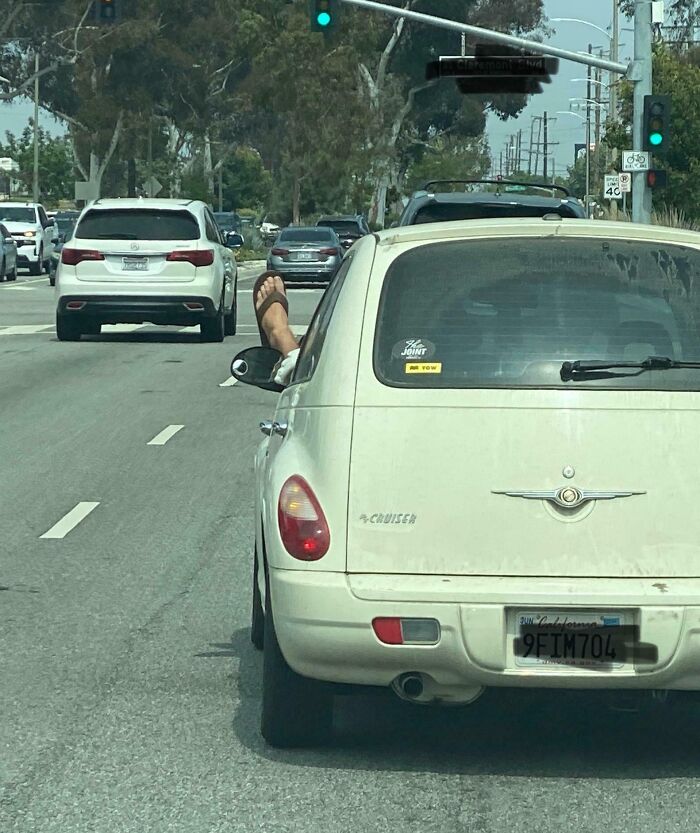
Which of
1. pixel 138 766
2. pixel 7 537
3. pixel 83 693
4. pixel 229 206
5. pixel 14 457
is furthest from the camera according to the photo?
pixel 229 206

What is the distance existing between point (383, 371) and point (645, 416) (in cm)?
75

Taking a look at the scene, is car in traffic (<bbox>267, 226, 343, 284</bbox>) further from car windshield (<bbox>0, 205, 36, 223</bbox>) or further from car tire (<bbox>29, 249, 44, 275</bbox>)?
car windshield (<bbox>0, 205, 36, 223</bbox>)

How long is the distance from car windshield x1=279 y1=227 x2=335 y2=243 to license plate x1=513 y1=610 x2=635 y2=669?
41780mm

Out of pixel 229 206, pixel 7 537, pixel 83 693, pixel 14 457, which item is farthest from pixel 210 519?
pixel 229 206

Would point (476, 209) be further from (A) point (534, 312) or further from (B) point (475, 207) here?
(A) point (534, 312)

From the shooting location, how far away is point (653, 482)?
5414mm

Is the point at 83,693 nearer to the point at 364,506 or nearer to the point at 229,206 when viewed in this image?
the point at 364,506

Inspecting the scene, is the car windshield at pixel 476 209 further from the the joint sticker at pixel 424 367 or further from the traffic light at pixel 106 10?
the traffic light at pixel 106 10

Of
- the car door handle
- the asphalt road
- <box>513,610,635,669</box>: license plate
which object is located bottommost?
the asphalt road

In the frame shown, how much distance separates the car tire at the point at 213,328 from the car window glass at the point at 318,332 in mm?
18127

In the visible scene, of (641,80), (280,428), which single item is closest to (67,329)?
(641,80)

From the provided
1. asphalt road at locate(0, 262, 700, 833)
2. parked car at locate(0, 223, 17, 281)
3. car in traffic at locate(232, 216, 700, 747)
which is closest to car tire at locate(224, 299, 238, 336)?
asphalt road at locate(0, 262, 700, 833)

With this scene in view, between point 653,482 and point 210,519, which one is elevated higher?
point 653,482

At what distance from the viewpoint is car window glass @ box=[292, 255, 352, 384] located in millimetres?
5978
